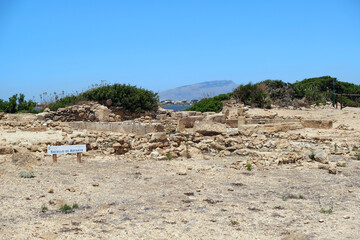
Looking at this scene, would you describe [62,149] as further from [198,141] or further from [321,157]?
[321,157]

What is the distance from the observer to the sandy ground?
15.8 feet

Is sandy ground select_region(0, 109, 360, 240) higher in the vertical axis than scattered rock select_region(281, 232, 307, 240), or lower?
higher

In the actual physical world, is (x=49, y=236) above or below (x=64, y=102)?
below

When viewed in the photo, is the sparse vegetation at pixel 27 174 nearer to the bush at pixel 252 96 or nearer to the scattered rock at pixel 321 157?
the scattered rock at pixel 321 157

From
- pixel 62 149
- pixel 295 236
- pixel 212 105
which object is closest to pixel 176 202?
pixel 295 236

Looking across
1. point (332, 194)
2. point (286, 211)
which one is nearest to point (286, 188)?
point (332, 194)

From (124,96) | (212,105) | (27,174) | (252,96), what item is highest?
(124,96)

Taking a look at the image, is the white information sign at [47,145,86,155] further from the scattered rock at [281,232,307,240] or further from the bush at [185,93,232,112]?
the bush at [185,93,232,112]

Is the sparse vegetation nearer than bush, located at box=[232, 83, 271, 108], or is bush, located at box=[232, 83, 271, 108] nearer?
the sparse vegetation

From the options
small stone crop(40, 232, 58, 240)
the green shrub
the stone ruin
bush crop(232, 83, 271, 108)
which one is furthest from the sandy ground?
bush crop(232, 83, 271, 108)

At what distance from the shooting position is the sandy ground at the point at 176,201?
4812 mm

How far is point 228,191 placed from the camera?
674 cm

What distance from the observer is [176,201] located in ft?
19.8

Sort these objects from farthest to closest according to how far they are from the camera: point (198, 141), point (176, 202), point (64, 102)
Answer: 1. point (64, 102)
2. point (198, 141)
3. point (176, 202)
